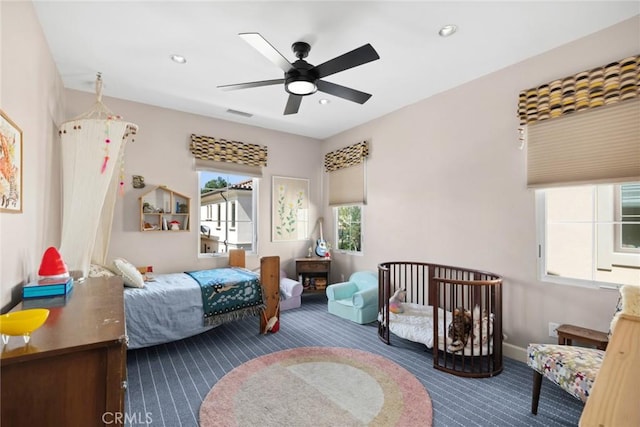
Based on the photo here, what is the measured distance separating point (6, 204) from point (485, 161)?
376 cm

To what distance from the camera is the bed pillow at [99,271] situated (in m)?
2.81

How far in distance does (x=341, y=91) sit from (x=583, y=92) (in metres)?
1.96

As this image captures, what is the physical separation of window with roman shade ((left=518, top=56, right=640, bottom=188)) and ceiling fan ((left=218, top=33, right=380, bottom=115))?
160cm

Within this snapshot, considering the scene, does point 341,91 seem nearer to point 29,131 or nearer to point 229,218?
point 29,131

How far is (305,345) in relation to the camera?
316cm

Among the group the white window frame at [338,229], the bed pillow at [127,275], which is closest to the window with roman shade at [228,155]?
the white window frame at [338,229]

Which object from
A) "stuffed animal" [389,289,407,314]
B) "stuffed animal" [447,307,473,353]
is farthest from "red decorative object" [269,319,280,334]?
"stuffed animal" [447,307,473,353]

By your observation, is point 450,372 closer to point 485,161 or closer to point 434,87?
point 485,161

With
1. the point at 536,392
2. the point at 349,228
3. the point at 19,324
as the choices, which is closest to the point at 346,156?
the point at 349,228

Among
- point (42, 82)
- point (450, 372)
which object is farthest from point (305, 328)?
point (42, 82)

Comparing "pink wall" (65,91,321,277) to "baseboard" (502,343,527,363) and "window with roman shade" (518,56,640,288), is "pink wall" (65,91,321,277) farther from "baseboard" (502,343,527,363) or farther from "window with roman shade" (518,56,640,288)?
"window with roman shade" (518,56,640,288)

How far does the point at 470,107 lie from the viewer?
3.27 metres

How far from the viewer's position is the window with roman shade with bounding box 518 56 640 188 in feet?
7.34

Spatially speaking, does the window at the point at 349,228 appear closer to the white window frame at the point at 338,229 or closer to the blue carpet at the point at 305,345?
the white window frame at the point at 338,229
